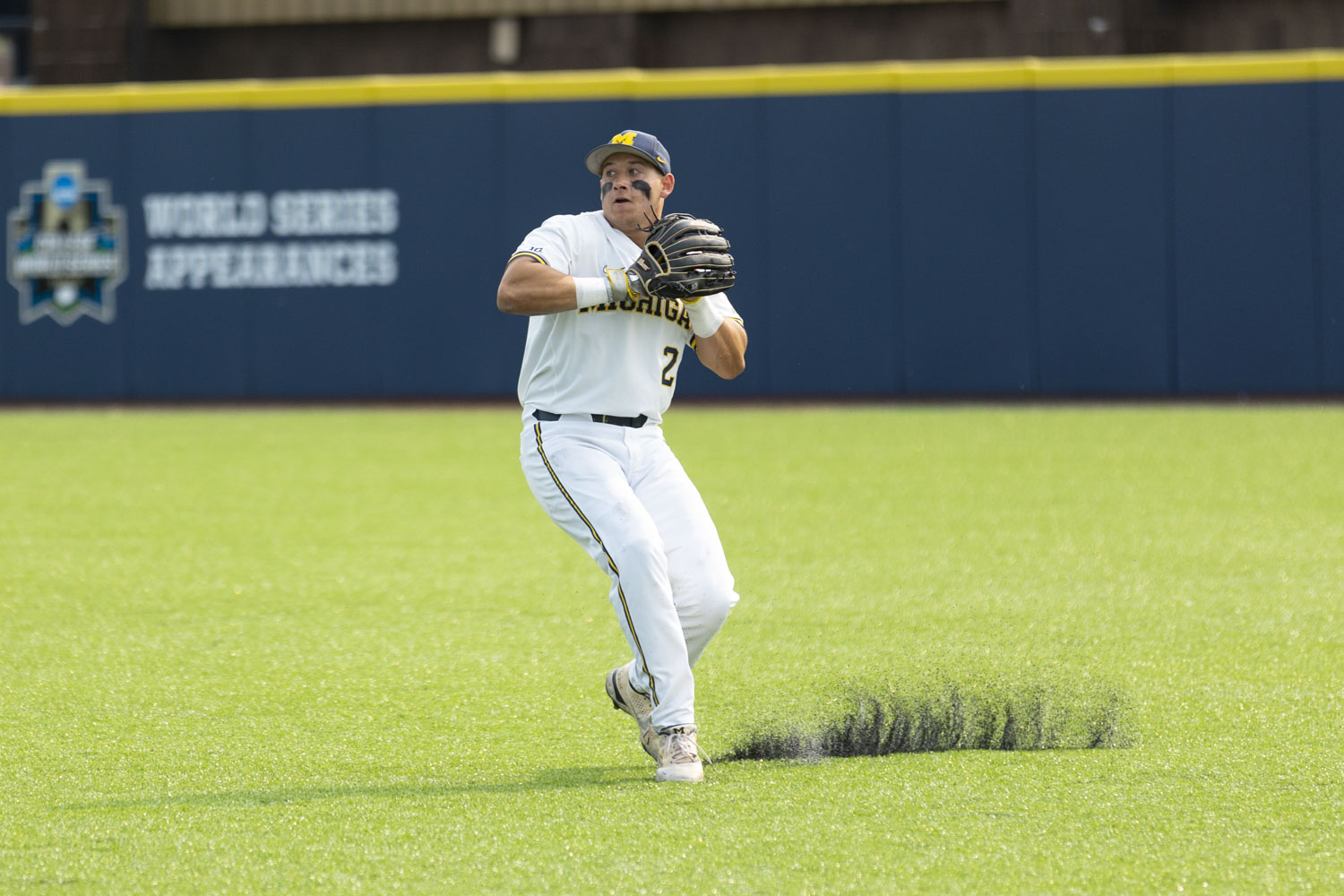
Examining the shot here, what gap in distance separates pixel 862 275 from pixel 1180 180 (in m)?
3.51

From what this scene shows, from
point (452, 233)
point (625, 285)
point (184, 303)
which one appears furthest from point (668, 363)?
point (184, 303)

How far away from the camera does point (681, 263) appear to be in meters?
4.82

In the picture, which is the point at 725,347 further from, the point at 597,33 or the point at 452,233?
the point at 597,33

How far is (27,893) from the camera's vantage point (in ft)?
12.2

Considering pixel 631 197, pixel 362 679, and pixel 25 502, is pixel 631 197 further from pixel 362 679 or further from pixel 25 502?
pixel 25 502

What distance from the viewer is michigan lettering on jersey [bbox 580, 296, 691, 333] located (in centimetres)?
504

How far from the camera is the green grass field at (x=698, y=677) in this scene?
13.0ft

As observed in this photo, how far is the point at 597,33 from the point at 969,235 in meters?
6.60

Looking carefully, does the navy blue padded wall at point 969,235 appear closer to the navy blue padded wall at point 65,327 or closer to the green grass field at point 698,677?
the green grass field at point 698,677

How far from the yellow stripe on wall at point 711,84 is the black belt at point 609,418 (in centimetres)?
1354

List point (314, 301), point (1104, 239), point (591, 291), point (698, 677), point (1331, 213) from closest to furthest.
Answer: point (591, 291), point (698, 677), point (1331, 213), point (1104, 239), point (314, 301)

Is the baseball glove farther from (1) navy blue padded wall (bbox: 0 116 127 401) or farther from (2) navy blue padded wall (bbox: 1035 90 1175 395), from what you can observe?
(1) navy blue padded wall (bbox: 0 116 127 401)

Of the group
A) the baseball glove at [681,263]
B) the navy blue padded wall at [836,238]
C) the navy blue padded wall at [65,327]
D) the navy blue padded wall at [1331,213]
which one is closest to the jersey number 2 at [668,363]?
the baseball glove at [681,263]

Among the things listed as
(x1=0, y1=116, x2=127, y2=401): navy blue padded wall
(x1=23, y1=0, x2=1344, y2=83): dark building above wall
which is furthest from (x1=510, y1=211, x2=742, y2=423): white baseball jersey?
(x1=23, y1=0, x2=1344, y2=83): dark building above wall
